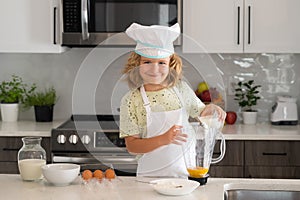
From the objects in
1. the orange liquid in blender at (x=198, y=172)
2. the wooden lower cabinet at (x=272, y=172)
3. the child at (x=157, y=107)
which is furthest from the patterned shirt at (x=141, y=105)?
the wooden lower cabinet at (x=272, y=172)

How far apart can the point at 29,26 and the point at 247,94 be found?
5.01 ft

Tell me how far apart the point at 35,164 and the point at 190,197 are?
2.11 ft

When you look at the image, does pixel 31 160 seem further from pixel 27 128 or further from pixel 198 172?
pixel 27 128

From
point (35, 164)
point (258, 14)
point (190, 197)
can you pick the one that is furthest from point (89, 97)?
point (190, 197)

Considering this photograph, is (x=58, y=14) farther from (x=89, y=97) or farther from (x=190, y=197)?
(x=190, y=197)

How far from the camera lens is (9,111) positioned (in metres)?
4.33

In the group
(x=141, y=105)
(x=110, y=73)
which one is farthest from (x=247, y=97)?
(x=141, y=105)

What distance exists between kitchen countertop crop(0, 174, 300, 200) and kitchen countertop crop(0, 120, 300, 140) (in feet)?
4.03

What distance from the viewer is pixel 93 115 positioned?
4.42m

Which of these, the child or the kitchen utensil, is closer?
the child

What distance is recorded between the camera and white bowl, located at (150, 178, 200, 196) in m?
2.29

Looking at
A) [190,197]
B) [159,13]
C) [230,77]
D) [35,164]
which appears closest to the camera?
[190,197]

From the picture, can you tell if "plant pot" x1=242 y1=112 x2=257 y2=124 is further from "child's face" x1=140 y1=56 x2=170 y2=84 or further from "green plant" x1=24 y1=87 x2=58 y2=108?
"child's face" x1=140 y1=56 x2=170 y2=84

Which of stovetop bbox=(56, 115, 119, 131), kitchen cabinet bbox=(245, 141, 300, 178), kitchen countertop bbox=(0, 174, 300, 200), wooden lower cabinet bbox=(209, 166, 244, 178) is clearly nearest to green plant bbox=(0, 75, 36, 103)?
stovetop bbox=(56, 115, 119, 131)
